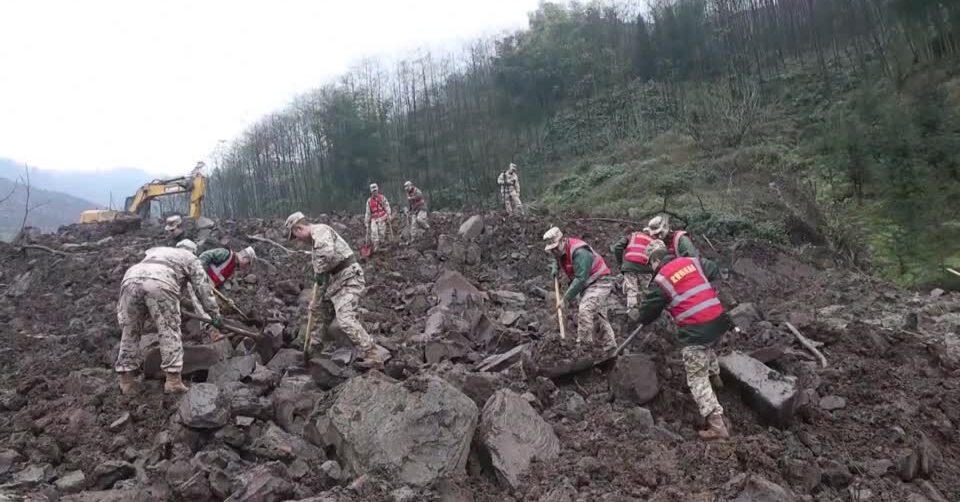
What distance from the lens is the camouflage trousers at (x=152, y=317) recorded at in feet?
17.2

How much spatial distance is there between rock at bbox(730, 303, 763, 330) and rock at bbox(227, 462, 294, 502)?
555cm

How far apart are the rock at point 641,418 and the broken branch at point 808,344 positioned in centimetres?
236

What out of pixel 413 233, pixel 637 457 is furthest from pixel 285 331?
pixel 413 233

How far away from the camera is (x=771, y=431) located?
15.7ft

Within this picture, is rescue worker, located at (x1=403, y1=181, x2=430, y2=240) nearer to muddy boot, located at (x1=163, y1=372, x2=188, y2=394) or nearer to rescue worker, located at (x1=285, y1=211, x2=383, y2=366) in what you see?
rescue worker, located at (x1=285, y1=211, x2=383, y2=366)

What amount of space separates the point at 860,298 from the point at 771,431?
5.60 metres

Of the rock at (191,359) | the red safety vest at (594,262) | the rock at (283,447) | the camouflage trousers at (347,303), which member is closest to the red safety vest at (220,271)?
the rock at (191,359)

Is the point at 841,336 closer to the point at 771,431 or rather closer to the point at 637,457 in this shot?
the point at 771,431

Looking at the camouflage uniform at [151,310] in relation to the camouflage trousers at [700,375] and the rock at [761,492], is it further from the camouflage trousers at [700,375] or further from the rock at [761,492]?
the rock at [761,492]

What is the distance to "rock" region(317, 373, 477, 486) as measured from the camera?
396 centimetres

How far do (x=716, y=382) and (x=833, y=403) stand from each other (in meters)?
1.00

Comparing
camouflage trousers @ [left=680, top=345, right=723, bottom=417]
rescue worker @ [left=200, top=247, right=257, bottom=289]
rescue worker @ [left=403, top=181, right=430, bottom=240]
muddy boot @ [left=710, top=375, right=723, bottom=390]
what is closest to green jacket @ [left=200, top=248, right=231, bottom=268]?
rescue worker @ [left=200, top=247, right=257, bottom=289]

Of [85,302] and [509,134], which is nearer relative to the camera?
[85,302]

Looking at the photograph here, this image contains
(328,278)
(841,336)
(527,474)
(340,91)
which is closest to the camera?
(527,474)
